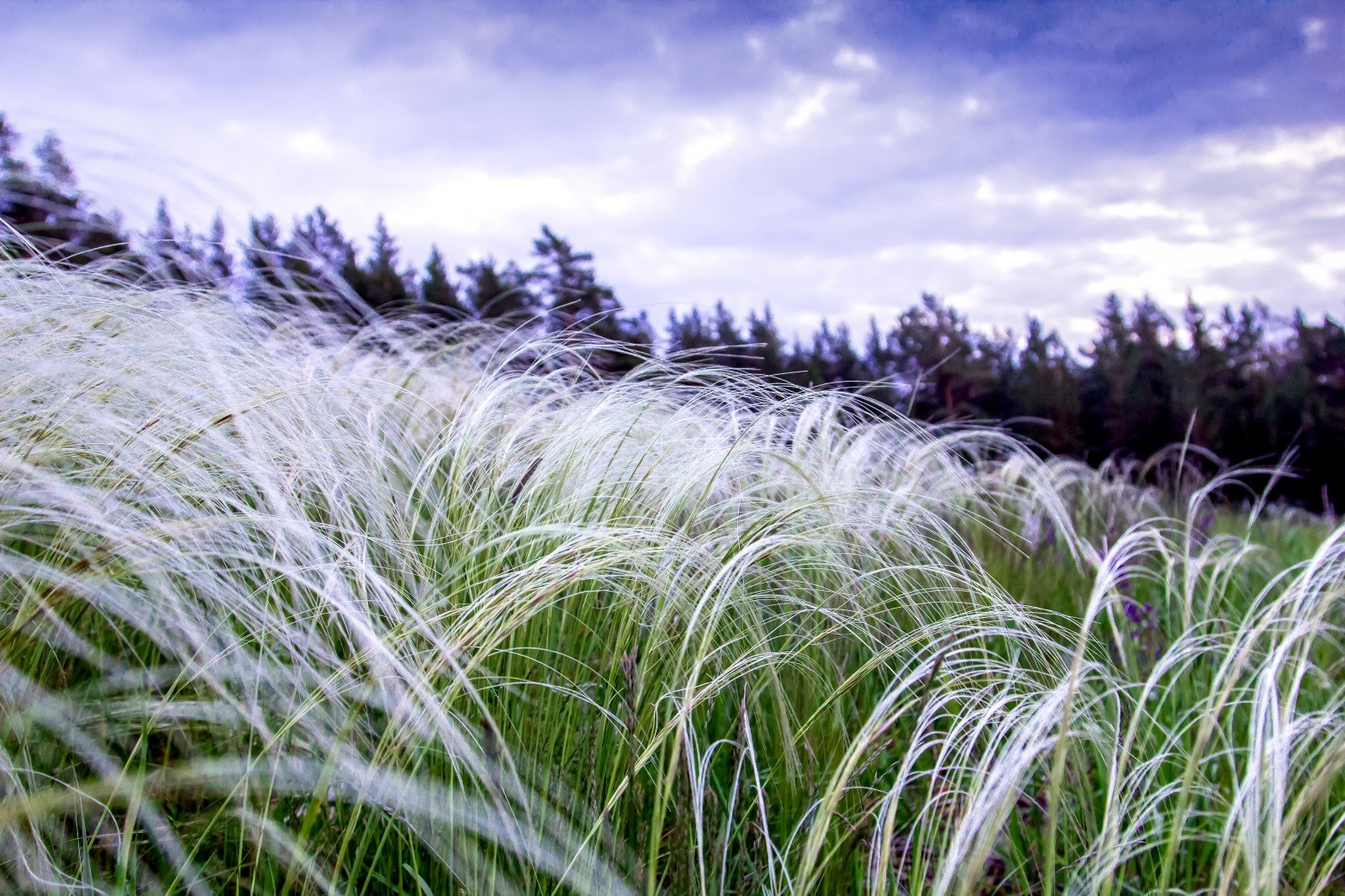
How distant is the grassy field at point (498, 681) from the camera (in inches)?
39.4

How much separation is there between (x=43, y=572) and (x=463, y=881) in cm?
68

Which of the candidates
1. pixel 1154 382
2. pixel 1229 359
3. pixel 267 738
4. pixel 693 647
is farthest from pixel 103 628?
pixel 1229 359

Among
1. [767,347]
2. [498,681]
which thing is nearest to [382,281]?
[767,347]

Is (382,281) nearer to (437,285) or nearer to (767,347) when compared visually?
(437,285)

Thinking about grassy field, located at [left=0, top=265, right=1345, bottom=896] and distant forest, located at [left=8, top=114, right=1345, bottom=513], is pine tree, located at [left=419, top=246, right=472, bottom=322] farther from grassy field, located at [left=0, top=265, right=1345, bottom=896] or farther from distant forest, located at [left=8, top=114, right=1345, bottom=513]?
grassy field, located at [left=0, top=265, right=1345, bottom=896]

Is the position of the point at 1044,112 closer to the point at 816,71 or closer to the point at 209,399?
the point at 816,71

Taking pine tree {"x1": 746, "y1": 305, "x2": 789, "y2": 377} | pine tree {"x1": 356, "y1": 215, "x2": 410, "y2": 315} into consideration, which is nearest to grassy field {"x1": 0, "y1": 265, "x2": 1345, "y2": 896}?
pine tree {"x1": 746, "y1": 305, "x2": 789, "y2": 377}

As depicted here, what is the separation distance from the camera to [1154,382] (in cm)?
1955

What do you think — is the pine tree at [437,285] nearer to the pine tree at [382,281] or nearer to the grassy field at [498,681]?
the pine tree at [382,281]

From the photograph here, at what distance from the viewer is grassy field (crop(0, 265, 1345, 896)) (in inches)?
39.4

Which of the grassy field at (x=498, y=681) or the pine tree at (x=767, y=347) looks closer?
the grassy field at (x=498, y=681)

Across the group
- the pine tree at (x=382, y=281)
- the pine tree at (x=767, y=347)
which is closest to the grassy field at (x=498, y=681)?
the pine tree at (x=767, y=347)

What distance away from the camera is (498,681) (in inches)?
47.0

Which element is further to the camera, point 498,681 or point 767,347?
point 767,347
